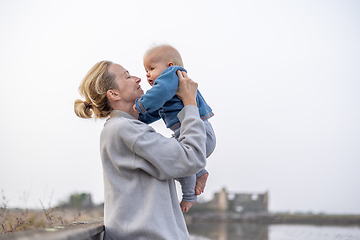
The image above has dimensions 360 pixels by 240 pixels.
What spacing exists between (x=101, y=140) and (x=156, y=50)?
85 centimetres

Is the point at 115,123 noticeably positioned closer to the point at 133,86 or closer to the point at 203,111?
the point at 133,86

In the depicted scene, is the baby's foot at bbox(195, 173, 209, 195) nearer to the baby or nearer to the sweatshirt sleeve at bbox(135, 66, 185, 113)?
the baby

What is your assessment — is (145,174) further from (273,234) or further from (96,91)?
(273,234)

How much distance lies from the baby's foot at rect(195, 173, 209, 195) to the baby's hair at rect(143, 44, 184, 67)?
0.77 meters

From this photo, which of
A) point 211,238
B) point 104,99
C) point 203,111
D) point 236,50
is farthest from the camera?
→ point 211,238

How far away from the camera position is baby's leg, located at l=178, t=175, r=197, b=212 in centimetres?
174

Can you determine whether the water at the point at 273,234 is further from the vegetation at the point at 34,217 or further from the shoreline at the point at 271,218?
the vegetation at the point at 34,217

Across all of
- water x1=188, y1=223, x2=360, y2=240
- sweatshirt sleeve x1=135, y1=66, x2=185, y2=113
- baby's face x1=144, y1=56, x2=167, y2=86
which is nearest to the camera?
sweatshirt sleeve x1=135, y1=66, x2=185, y2=113

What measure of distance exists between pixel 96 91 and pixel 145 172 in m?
0.53

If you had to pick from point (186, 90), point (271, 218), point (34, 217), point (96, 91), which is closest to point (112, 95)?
point (96, 91)

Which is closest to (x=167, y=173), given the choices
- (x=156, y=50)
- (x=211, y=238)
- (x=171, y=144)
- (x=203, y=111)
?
(x=171, y=144)

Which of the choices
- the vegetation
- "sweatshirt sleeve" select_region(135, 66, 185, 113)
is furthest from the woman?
the vegetation

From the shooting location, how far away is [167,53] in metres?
2.10

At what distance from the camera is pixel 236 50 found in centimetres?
1062
